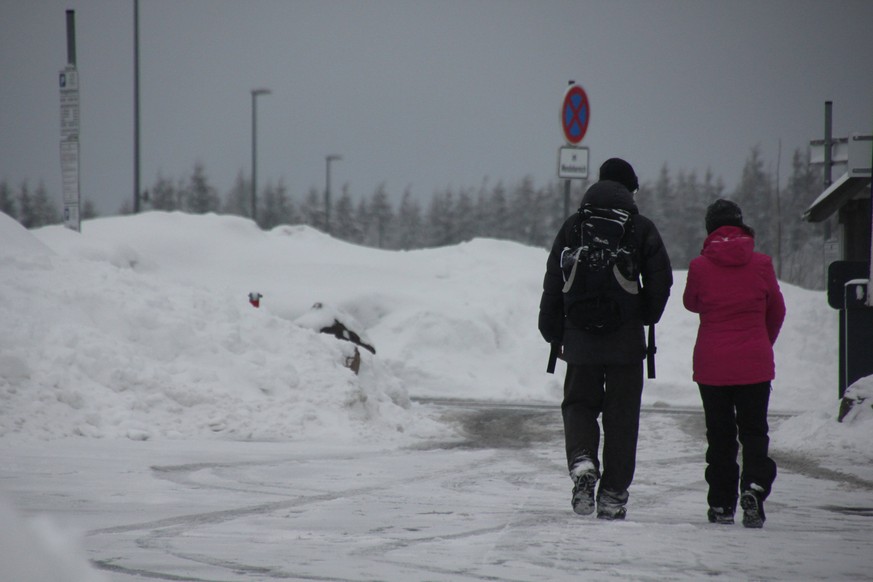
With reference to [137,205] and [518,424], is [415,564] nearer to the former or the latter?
[518,424]

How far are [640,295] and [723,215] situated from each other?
74 centimetres

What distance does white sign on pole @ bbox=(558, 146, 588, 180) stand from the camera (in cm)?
1284

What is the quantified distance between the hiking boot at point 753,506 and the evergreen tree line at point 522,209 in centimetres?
6181

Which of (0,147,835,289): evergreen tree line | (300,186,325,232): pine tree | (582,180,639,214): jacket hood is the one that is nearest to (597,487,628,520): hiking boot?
(582,180,639,214): jacket hood

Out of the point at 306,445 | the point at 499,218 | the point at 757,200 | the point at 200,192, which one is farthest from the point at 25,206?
the point at 306,445

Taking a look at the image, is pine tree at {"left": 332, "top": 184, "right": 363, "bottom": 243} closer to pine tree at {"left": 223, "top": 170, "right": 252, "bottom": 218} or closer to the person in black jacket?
pine tree at {"left": 223, "top": 170, "right": 252, "bottom": 218}

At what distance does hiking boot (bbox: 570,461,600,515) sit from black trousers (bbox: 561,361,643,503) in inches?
2.1

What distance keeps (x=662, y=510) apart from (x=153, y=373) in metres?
5.81

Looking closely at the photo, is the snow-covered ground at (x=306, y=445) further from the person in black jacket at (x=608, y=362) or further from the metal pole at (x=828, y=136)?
the metal pole at (x=828, y=136)

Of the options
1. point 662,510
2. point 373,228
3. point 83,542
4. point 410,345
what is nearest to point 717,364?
point 662,510

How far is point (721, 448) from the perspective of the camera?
5.71m

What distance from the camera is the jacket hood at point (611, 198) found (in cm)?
566

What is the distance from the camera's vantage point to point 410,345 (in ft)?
64.3

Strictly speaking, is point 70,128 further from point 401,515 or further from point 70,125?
point 401,515
